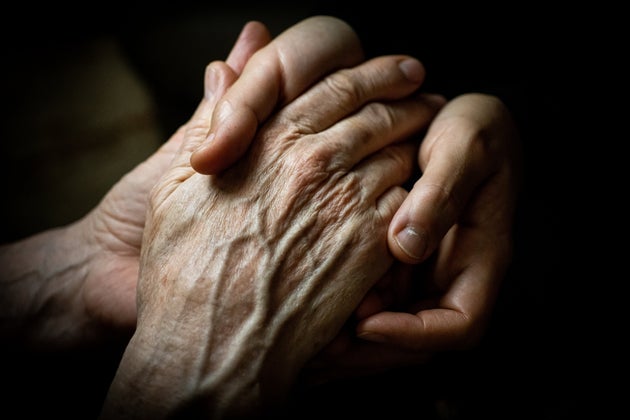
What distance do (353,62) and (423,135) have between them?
0.81ft

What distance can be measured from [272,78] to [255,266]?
385 millimetres

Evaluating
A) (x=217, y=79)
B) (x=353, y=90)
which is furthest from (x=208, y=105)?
(x=353, y=90)

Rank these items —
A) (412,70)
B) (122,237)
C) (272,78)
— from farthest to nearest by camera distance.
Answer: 1. (122,237)
2. (412,70)
3. (272,78)

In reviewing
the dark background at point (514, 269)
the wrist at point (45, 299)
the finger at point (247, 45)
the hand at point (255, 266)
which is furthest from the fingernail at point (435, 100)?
the wrist at point (45, 299)

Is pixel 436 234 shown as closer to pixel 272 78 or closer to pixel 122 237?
pixel 272 78

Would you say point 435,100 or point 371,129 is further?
point 435,100

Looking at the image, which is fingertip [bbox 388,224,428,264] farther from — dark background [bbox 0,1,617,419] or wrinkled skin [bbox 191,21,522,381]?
dark background [bbox 0,1,617,419]

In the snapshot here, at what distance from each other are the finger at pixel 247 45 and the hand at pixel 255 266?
8.5 inches

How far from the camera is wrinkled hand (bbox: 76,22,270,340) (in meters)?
1.09

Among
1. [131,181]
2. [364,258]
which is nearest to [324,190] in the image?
[364,258]

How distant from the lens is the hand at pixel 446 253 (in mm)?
766

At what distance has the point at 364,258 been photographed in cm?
79

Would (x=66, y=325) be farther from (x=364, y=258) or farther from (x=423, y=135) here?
(x=423, y=135)

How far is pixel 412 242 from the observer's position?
76 cm
